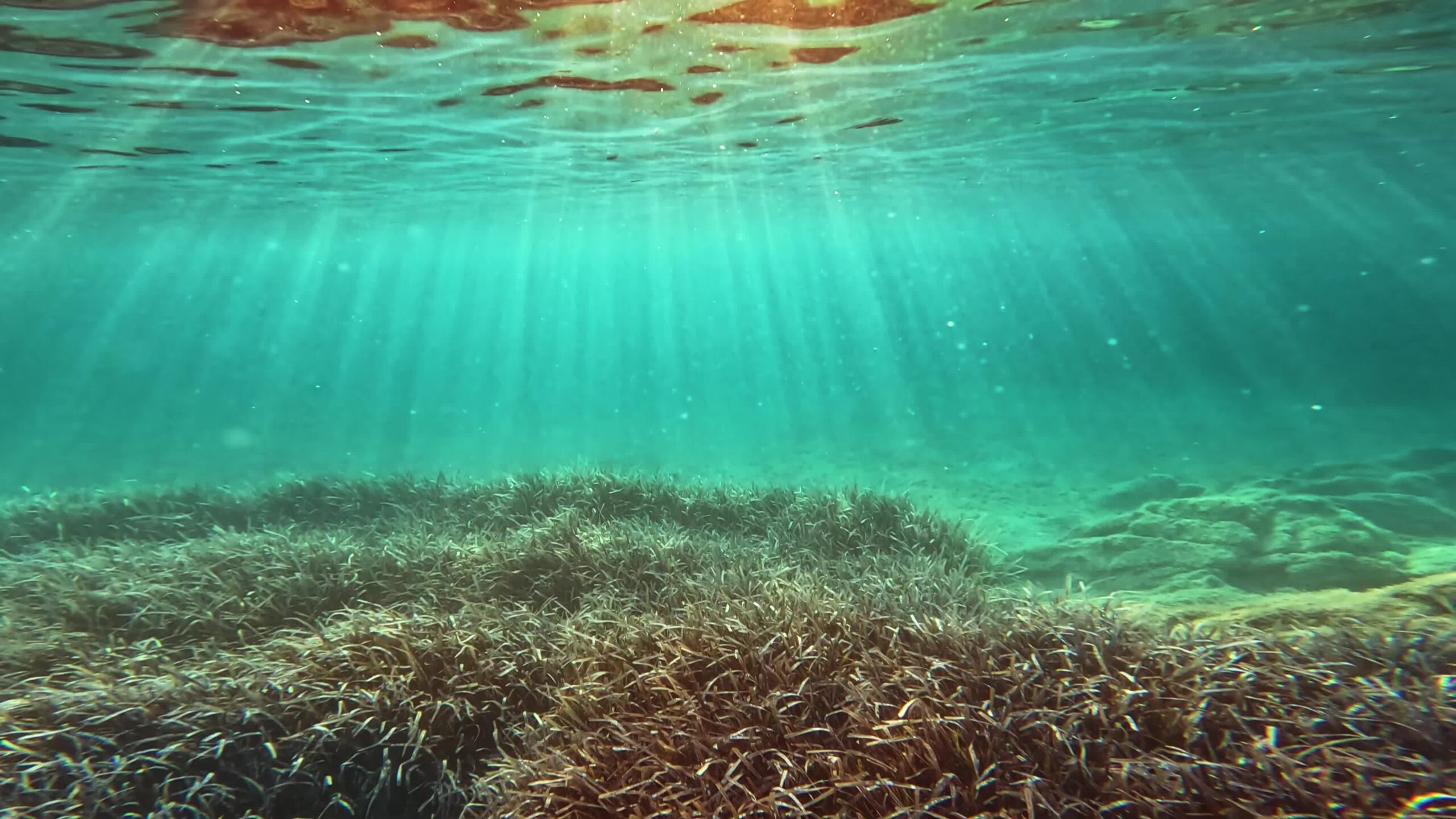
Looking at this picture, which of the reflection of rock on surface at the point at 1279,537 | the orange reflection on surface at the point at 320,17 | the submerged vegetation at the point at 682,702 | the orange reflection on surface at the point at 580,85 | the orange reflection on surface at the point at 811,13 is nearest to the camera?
the submerged vegetation at the point at 682,702

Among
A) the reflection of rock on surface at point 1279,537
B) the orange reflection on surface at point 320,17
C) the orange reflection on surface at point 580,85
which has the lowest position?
the reflection of rock on surface at point 1279,537

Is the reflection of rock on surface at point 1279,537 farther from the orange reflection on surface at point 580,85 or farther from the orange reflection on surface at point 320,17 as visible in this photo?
the orange reflection on surface at point 580,85

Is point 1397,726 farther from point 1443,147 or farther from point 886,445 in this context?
point 1443,147

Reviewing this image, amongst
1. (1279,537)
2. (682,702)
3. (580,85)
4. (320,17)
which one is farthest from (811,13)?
(1279,537)

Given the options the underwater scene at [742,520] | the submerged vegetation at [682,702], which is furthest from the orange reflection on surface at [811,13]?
the submerged vegetation at [682,702]

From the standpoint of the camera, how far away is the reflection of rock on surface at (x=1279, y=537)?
890 centimetres

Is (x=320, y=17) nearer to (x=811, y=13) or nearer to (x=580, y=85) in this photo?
(x=580, y=85)

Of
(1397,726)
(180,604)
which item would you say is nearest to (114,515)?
(180,604)

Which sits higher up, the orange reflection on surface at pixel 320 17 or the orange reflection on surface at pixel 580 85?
the orange reflection on surface at pixel 320 17

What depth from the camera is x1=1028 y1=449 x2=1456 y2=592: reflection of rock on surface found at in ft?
29.2

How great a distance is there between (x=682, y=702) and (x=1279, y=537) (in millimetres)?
10626

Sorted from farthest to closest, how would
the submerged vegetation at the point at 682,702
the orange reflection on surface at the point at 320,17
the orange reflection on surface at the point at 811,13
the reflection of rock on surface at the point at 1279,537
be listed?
the orange reflection on surface at the point at 811,13 → the orange reflection on surface at the point at 320,17 → the reflection of rock on surface at the point at 1279,537 → the submerged vegetation at the point at 682,702

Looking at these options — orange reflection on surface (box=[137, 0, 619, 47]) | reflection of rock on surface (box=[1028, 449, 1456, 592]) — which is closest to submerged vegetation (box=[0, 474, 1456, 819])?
reflection of rock on surface (box=[1028, 449, 1456, 592])

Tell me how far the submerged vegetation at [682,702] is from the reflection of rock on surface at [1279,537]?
4411 millimetres
